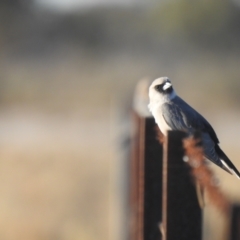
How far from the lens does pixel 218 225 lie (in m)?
3.73

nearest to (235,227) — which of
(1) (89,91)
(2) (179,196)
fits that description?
(2) (179,196)

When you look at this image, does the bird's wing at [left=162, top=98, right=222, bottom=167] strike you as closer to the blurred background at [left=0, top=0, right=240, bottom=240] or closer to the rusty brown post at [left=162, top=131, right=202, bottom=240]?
the blurred background at [left=0, top=0, right=240, bottom=240]

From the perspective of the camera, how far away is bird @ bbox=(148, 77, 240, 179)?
238 centimetres

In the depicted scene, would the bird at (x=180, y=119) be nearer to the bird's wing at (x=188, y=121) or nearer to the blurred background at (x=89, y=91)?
the bird's wing at (x=188, y=121)

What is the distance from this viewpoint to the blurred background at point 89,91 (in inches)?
203

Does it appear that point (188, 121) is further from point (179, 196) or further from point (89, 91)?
point (89, 91)

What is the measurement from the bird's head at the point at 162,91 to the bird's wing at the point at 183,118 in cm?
3

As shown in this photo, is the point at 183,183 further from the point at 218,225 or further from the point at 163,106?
the point at 218,225

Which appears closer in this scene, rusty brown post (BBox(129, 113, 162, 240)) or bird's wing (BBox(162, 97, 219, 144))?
rusty brown post (BBox(129, 113, 162, 240))

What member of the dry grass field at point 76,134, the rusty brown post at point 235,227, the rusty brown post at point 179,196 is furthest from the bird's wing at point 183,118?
the rusty brown post at point 235,227

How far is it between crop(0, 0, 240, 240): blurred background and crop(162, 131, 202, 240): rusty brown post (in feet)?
3.76

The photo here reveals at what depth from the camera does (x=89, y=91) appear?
10680 mm

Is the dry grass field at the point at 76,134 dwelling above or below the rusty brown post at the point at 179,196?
above

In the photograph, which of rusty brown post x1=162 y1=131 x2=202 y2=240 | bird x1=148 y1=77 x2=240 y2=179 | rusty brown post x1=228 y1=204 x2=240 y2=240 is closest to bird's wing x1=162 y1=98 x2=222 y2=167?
bird x1=148 y1=77 x2=240 y2=179
